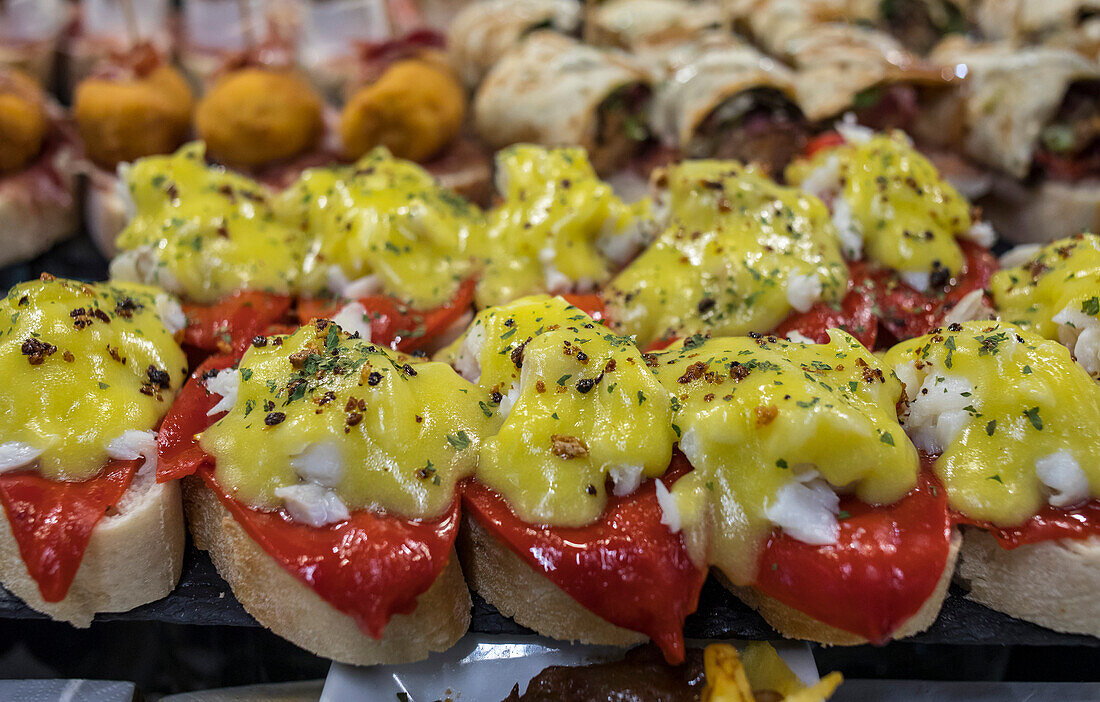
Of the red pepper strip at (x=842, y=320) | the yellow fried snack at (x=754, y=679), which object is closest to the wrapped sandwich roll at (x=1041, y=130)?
the red pepper strip at (x=842, y=320)

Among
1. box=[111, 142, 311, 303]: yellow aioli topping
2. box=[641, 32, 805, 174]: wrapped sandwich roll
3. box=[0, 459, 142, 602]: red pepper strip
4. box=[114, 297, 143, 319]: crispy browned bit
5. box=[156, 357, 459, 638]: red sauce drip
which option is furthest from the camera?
box=[641, 32, 805, 174]: wrapped sandwich roll

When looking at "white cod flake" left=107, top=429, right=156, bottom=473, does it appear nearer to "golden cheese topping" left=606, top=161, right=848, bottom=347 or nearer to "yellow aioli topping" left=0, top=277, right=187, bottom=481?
"yellow aioli topping" left=0, top=277, right=187, bottom=481

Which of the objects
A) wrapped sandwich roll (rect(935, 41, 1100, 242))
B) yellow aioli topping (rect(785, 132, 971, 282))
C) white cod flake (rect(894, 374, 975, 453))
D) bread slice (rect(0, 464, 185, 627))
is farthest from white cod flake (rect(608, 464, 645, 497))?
wrapped sandwich roll (rect(935, 41, 1100, 242))

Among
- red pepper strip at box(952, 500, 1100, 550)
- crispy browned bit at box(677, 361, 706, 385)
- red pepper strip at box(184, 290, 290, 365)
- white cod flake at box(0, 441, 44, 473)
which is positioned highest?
white cod flake at box(0, 441, 44, 473)

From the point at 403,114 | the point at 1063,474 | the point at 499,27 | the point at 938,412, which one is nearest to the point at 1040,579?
the point at 1063,474

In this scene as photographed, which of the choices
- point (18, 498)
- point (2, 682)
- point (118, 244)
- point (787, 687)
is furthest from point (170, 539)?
point (787, 687)

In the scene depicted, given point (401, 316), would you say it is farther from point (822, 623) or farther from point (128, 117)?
point (128, 117)
